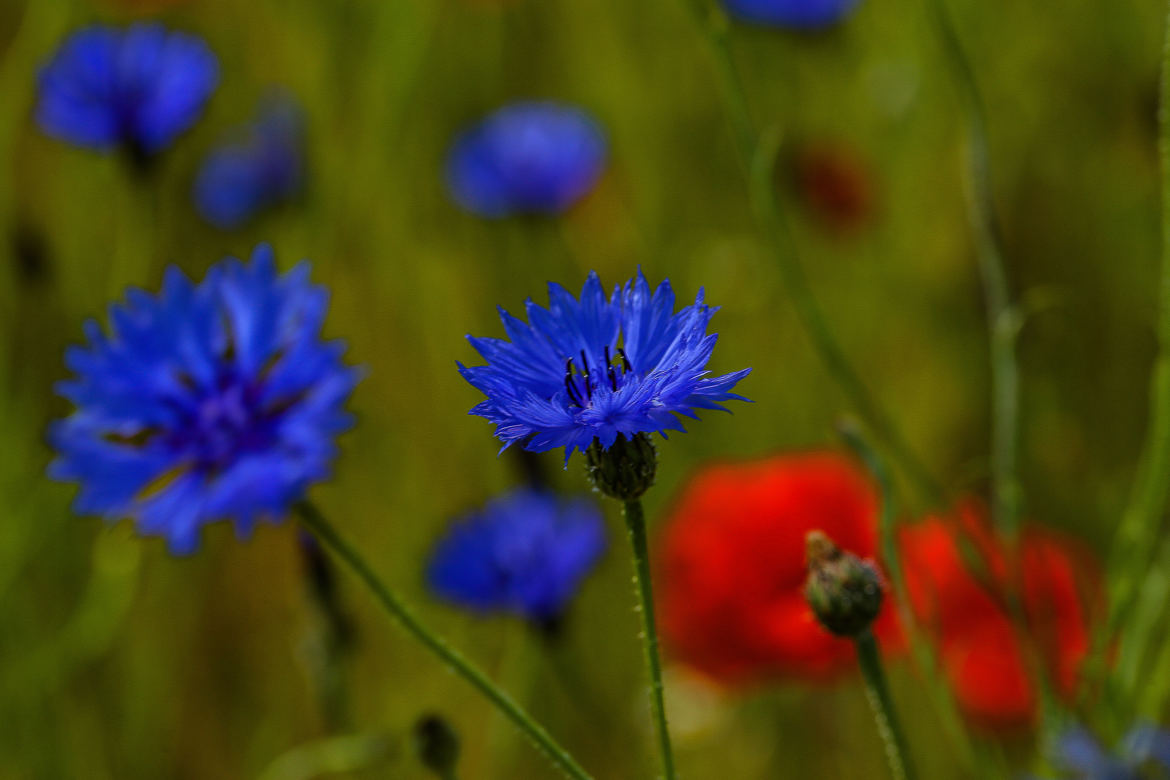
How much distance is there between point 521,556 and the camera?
0.91 meters

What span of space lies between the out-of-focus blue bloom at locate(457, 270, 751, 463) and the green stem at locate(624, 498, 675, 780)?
30mm

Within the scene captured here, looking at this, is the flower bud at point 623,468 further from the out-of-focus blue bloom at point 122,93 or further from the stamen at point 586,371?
the out-of-focus blue bloom at point 122,93

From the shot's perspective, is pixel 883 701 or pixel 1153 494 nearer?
pixel 883 701

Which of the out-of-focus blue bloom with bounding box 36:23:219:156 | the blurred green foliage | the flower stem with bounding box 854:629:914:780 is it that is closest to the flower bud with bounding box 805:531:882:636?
the flower stem with bounding box 854:629:914:780

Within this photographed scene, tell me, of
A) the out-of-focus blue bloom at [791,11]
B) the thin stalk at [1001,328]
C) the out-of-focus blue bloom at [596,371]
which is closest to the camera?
the out-of-focus blue bloom at [596,371]

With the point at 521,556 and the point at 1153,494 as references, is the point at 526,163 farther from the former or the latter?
the point at 1153,494

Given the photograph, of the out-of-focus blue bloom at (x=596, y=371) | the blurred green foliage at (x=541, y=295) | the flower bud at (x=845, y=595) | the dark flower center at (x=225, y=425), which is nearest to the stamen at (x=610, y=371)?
the out-of-focus blue bloom at (x=596, y=371)

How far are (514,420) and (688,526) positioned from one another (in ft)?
1.86

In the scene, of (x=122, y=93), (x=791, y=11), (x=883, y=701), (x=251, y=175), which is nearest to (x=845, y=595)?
(x=883, y=701)

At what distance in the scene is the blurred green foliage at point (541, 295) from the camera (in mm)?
1135

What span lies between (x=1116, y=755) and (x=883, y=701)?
6.4 inches

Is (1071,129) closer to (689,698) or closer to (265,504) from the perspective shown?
(689,698)

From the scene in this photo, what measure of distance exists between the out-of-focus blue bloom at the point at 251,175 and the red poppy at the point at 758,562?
0.78 meters

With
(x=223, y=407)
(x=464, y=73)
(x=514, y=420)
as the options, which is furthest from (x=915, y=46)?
(x=514, y=420)
